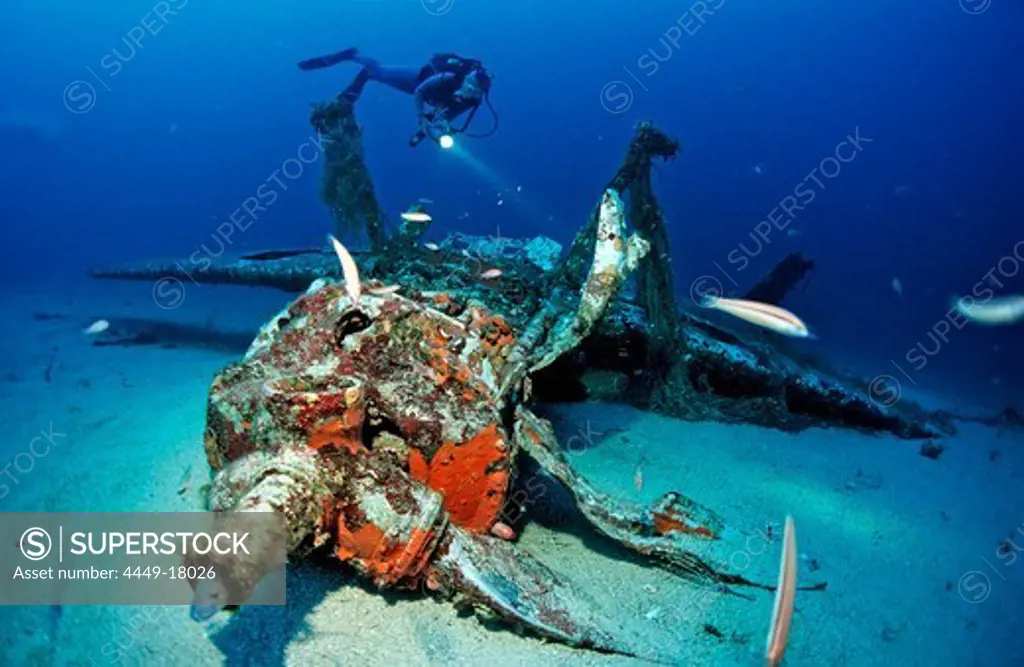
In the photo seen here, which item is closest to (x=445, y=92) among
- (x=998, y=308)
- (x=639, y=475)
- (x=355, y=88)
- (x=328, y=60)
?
(x=355, y=88)

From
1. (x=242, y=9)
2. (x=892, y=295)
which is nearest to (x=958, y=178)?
(x=892, y=295)

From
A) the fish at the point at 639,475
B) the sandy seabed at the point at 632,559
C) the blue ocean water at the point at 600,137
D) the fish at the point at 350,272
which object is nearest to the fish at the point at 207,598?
the sandy seabed at the point at 632,559

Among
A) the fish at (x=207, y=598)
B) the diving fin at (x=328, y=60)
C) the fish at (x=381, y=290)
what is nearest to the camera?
the fish at (x=207, y=598)

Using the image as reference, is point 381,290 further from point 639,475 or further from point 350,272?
point 639,475

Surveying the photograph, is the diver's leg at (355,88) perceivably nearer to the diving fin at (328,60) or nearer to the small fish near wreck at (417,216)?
the diving fin at (328,60)

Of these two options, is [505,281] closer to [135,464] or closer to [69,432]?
[135,464]

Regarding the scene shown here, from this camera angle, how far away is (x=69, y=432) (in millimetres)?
5730

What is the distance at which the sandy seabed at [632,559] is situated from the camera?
279 centimetres

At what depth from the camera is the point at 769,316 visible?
2742 mm

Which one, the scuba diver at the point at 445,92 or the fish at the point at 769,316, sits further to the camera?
the scuba diver at the point at 445,92

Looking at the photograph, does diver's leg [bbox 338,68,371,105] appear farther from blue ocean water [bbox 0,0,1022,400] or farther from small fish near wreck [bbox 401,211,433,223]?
blue ocean water [bbox 0,0,1022,400]

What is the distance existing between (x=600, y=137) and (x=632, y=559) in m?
108

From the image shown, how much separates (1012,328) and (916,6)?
80859 mm

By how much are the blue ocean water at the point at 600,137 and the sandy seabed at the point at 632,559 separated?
42.7 ft
